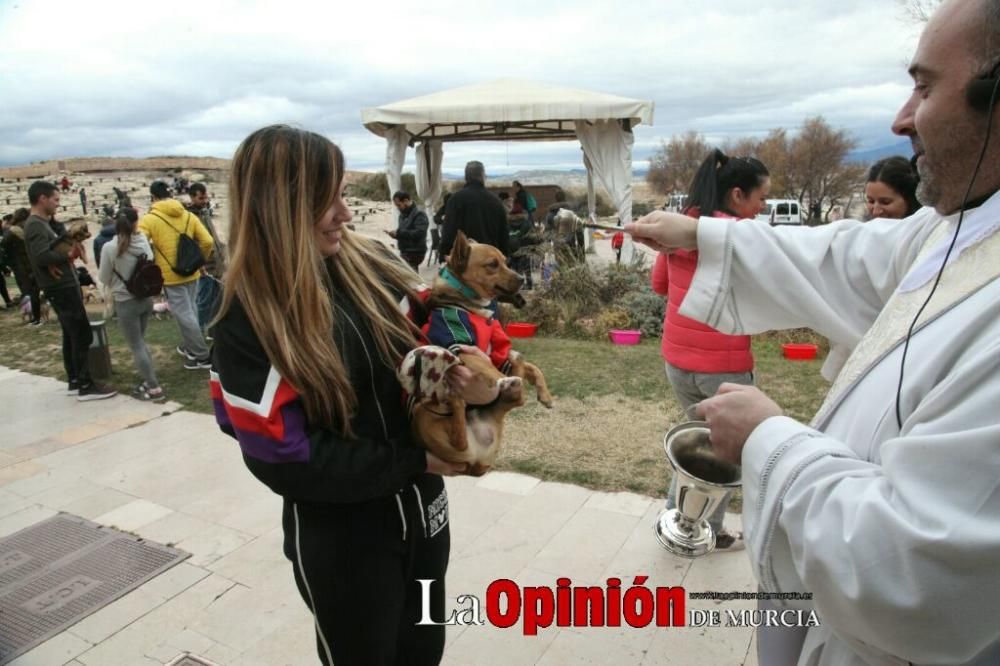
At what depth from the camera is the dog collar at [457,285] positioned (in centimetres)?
265

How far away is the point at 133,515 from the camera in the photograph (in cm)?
461

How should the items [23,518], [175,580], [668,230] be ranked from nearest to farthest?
[668,230], [175,580], [23,518]

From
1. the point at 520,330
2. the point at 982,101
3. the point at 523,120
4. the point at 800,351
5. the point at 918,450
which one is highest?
the point at 523,120

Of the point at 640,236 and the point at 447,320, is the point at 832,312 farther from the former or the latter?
the point at 447,320

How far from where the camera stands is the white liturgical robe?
94 cm

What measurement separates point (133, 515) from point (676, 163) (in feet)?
188

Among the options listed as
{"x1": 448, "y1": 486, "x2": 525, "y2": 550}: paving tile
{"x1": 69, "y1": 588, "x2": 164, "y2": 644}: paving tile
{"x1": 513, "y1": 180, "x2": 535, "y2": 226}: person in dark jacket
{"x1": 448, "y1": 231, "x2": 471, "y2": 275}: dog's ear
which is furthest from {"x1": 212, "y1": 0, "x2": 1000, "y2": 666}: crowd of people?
{"x1": 513, "y1": 180, "x2": 535, "y2": 226}: person in dark jacket

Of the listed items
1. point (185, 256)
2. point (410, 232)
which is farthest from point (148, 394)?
point (410, 232)

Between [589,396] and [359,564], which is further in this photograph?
[589,396]

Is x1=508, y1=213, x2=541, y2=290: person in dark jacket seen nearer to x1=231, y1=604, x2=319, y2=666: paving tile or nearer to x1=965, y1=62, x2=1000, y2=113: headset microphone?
x1=231, y1=604, x2=319, y2=666: paving tile

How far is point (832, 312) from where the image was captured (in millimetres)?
1959

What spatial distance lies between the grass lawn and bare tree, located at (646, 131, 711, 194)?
4776cm

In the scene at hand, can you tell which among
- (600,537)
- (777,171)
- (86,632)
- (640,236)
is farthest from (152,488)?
(777,171)

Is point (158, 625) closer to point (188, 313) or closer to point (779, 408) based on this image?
point (779, 408)
